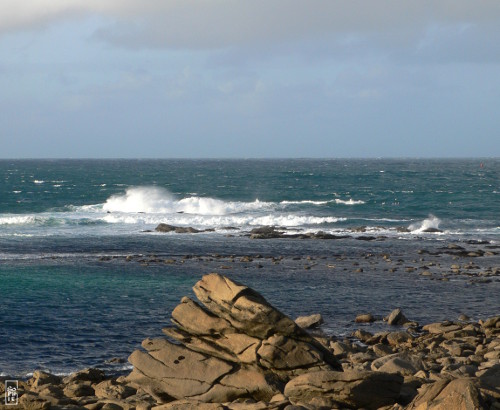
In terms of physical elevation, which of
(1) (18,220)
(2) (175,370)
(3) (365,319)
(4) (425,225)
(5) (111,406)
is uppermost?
(2) (175,370)

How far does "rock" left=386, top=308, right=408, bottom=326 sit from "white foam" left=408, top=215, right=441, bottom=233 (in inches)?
1456

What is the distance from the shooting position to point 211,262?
4891cm

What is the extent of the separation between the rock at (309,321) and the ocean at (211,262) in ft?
2.59

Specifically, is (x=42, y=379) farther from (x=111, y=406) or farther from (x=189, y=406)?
(x=189, y=406)

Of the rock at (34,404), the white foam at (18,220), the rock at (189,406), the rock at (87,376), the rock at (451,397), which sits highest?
the rock at (451,397)

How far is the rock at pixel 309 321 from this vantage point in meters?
30.2

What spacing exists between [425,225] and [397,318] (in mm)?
42308

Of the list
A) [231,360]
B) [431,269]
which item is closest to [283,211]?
[431,269]

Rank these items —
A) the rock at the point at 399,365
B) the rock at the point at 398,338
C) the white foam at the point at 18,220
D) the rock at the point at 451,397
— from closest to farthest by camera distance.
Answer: the rock at the point at 451,397, the rock at the point at 399,365, the rock at the point at 398,338, the white foam at the point at 18,220

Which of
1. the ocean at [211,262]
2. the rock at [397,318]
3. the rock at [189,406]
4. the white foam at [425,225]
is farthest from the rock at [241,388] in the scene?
the white foam at [425,225]

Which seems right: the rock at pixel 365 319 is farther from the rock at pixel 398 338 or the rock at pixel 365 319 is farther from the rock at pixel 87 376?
the rock at pixel 87 376

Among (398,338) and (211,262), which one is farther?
(211,262)

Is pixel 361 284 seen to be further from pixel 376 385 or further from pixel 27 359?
pixel 376 385

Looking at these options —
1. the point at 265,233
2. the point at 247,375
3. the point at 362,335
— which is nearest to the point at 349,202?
the point at 265,233
